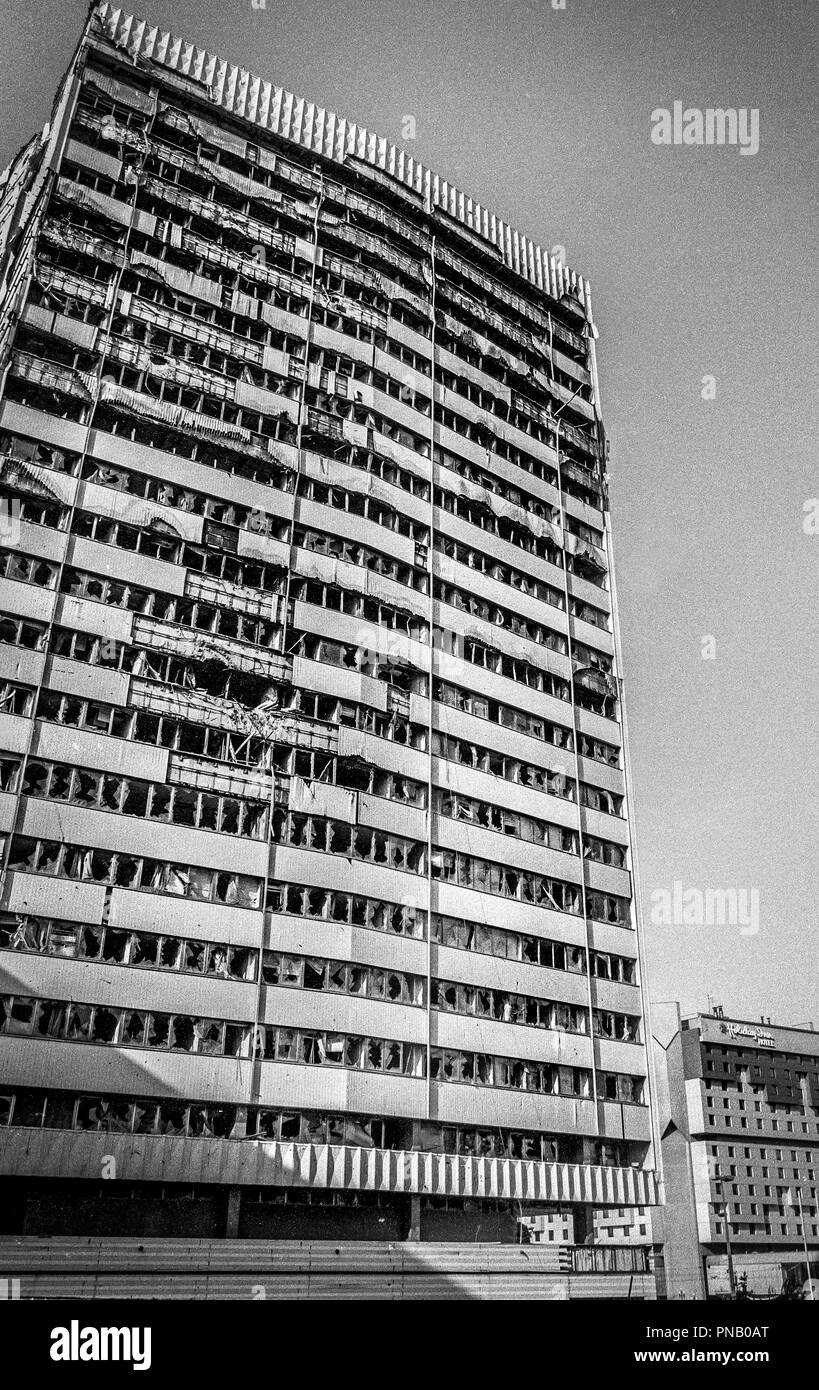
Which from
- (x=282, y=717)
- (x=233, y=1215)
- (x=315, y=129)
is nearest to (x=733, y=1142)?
(x=233, y=1215)

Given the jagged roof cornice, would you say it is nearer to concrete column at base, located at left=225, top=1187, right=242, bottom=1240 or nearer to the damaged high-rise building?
the damaged high-rise building

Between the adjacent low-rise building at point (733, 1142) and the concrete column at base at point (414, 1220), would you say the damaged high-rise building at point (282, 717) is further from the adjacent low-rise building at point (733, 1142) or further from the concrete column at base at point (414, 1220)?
the adjacent low-rise building at point (733, 1142)

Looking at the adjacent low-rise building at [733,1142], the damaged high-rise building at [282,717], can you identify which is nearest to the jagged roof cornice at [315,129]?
the damaged high-rise building at [282,717]

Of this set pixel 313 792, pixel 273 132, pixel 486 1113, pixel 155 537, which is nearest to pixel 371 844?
pixel 313 792

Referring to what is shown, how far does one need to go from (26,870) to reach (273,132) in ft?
139

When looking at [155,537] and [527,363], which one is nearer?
[155,537]

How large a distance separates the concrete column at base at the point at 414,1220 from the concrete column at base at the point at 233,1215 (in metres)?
8.24

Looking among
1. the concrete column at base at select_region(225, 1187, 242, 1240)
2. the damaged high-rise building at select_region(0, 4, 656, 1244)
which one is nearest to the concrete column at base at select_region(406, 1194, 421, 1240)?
the damaged high-rise building at select_region(0, 4, 656, 1244)

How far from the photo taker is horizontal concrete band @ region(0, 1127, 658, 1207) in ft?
115

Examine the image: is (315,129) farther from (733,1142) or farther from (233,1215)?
(733,1142)

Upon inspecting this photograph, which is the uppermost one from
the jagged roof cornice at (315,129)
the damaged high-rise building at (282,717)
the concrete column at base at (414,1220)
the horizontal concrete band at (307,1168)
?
the jagged roof cornice at (315,129)

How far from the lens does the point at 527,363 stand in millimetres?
67938

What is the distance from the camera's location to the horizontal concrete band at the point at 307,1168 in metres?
35.0
